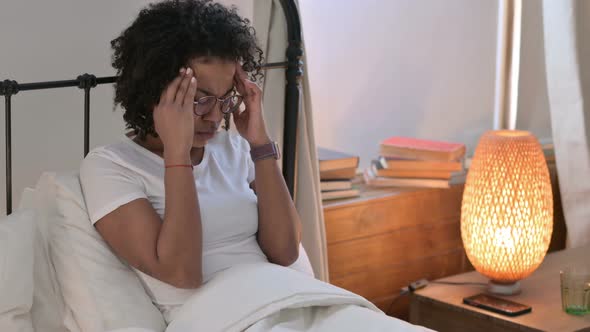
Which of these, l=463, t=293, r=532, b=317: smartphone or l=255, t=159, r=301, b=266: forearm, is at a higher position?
l=255, t=159, r=301, b=266: forearm

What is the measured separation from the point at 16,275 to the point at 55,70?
0.67m

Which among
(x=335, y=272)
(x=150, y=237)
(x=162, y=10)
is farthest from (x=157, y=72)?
(x=335, y=272)

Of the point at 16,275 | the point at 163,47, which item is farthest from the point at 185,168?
the point at 16,275

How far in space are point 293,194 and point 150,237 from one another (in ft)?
2.39

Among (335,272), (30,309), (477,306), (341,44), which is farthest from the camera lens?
(341,44)

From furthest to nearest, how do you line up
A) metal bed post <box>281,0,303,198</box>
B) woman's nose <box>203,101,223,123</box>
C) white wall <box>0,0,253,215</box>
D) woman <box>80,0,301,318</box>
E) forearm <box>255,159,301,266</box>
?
metal bed post <box>281,0,303,198</box> < white wall <box>0,0,253,215</box> < forearm <box>255,159,301,266</box> < woman's nose <box>203,101,223,123</box> < woman <box>80,0,301,318</box>

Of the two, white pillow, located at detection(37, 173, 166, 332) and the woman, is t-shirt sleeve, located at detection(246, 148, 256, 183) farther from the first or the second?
white pillow, located at detection(37, 173, 166, 332)

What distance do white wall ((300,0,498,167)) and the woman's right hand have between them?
1224 millimetres

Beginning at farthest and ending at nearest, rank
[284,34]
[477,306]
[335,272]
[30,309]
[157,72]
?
1. [335,272]
2. [477,306]
3. [284,34]
4. [157,72]
5. [30,309]

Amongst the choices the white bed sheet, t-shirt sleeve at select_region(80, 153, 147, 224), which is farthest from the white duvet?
t-shirt sleeve at select_region(80, 153, 147, 224)

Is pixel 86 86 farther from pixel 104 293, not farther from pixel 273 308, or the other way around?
pixel 273 308

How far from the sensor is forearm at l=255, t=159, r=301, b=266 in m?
1.94

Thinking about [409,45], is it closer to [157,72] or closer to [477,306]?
[477,306]

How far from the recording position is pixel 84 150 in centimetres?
212
